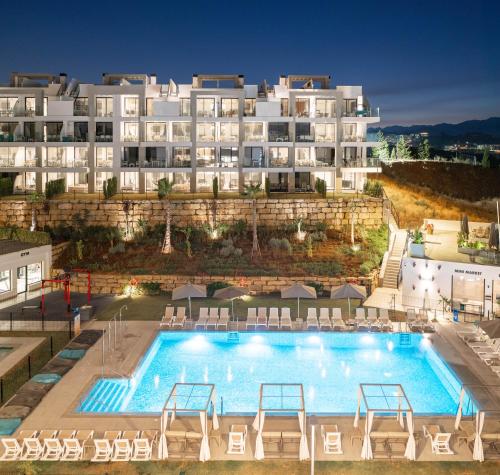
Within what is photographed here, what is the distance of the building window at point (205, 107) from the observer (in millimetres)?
41812

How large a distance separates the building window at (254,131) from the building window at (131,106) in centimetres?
861

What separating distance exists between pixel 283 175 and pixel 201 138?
22.6 ft

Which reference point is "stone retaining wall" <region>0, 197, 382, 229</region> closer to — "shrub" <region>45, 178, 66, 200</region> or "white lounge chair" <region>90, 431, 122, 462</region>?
"shrub" <region>45, 178, 66, 200</region>

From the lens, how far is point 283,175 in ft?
139

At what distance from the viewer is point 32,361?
1719 cm

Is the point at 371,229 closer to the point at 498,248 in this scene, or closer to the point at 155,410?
the point at 498,248

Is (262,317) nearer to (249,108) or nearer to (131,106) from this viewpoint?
(249,108)

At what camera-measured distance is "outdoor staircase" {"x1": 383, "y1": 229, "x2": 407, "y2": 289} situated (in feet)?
86.3

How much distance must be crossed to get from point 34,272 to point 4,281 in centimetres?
229

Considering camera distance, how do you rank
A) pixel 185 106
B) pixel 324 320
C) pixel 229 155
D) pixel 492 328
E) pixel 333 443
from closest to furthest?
pixel 333 443 → pixel 492 328 → pixel 324 320 → pixel 229 155 → pixel 185 106

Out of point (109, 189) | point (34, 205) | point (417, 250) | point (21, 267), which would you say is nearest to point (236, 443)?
point (417, 250)

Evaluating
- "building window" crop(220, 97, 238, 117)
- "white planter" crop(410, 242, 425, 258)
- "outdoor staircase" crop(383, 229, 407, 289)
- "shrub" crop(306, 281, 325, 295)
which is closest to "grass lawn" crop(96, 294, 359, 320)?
"shrub" crop(306, 281, 325, 295)

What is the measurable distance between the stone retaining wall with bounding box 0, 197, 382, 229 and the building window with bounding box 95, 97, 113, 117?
420 inches

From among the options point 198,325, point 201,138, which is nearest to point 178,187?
point 201,138
